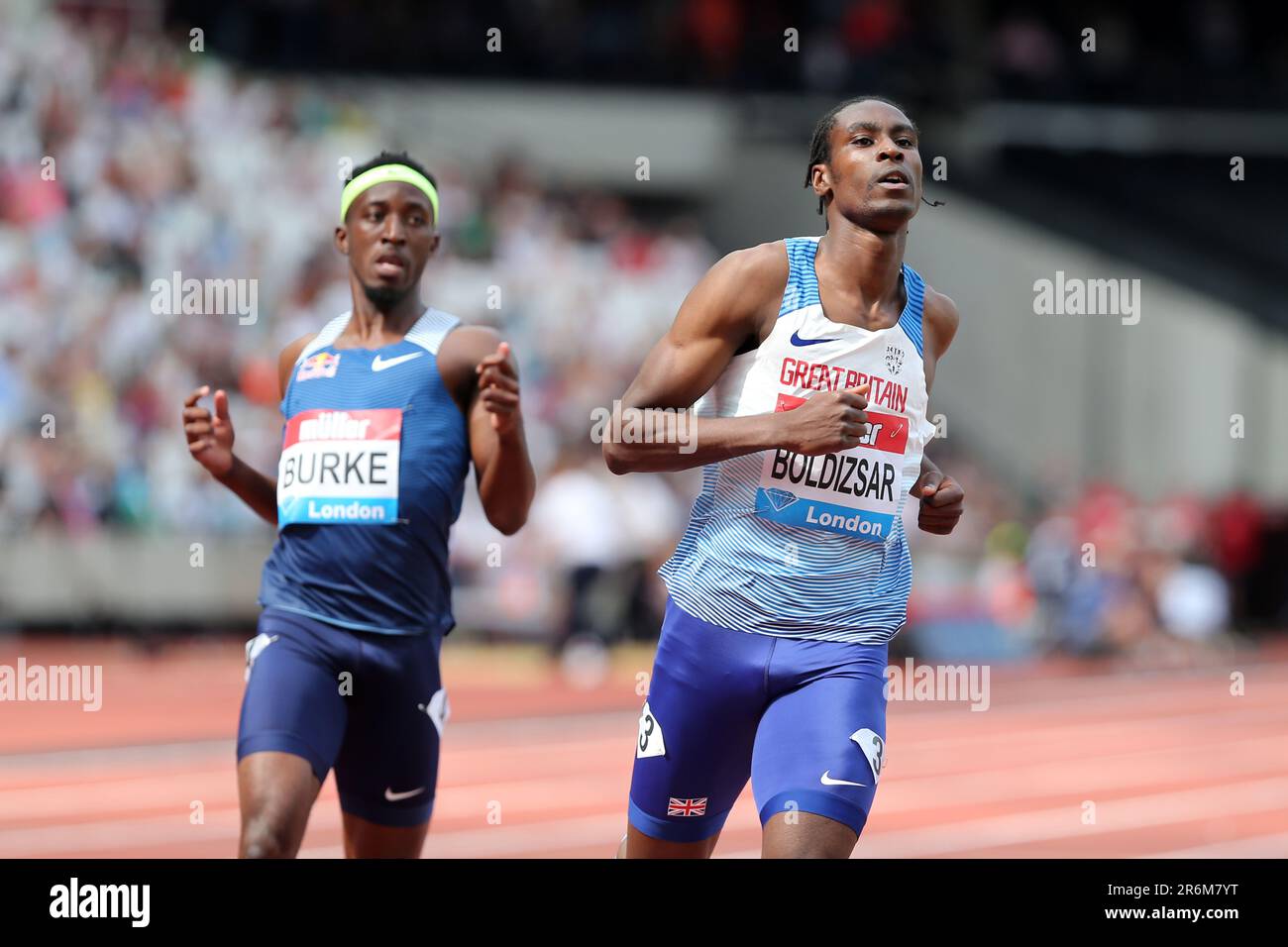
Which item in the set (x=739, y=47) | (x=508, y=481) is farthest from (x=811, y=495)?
(x=739, y=47)

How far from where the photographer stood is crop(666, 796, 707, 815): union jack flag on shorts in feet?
16.3

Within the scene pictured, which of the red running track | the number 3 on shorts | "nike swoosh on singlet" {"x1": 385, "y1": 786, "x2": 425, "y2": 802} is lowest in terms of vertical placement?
the red running track

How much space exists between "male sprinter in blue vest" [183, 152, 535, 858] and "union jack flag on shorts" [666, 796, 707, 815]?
2.95 feet

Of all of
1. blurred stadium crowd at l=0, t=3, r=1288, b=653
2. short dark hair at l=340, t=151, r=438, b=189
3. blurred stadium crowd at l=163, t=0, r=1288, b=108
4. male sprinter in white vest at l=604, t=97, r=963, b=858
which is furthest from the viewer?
blurred stadium crowd at l=163, t=0, r=1288, b=108

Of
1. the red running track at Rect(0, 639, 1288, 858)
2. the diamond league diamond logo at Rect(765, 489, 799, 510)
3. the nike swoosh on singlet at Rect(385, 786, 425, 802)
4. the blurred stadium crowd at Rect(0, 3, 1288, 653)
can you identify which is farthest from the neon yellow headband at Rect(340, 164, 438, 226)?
the blurred stadium crowd at Rect(0, 3, 1288, 653)

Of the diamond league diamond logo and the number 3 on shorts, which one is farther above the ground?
the diamond league diamond logo

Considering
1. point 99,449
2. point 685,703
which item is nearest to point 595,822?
point 685,703

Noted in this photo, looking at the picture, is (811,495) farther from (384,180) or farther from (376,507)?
(384,180)

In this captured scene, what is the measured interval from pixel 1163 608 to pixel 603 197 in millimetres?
8050

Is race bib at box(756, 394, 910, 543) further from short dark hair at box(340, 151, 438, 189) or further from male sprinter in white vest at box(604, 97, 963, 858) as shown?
short dark hair at box(340, 151, 438, 189)

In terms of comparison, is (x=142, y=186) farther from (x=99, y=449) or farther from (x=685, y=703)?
(x=685, y=703)

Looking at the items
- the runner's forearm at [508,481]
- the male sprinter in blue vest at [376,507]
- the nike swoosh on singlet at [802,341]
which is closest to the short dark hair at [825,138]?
the nike swoosh on singlet at [802,341]

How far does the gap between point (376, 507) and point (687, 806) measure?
4.10 ft

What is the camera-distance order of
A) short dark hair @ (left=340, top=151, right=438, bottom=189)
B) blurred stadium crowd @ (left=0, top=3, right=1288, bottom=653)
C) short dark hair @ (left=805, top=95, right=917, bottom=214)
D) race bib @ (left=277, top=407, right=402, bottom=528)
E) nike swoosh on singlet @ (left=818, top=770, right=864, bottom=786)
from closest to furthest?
nike swoosh on singlet @ (left=818, top=770, right=864, bottom=786), short dark hair @ (left=805, top=95, right=917, bottom=214), race bib @ (left=277, top=407, right=402, bottom=528), short dark hair @ (left=340, top=151, right=438, bottom=189), blurred stadium crowd @ (left=0, top=3, right=1288, bottom=653)
